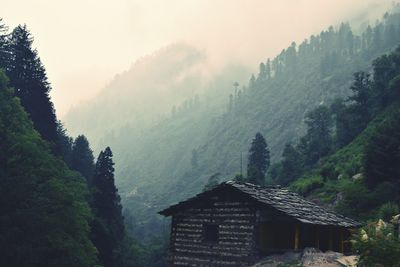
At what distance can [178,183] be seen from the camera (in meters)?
176

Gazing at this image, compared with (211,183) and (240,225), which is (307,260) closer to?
(240,225)

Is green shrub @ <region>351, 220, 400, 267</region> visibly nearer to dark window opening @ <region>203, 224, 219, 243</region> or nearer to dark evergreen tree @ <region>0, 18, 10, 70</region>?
dark window opening @ <region>203, 224, 219, 243</region>

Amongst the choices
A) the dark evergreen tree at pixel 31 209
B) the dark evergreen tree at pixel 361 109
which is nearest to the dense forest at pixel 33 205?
the dark evergreen tree at pixel 31 209

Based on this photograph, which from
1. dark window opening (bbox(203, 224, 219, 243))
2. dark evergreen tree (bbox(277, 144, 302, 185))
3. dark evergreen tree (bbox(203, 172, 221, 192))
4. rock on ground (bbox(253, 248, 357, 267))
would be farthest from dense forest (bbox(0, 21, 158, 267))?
dark evergreen tree (bbox(277, 144, 302, 185))

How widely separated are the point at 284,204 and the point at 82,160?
5213 centimetres

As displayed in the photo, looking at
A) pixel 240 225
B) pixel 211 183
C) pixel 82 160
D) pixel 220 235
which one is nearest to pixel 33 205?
pixel 220 235

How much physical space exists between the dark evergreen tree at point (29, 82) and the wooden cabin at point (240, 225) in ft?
89.8

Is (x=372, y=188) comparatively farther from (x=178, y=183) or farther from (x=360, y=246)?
(x=178, y=183)

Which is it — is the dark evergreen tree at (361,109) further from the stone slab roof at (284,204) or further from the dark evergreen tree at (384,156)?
the stone slab roof at (284,204)

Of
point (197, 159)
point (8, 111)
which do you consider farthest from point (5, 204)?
point (197, 159)

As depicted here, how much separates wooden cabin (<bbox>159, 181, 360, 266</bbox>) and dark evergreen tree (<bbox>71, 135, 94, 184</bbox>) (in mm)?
43963

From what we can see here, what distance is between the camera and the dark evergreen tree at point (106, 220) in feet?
181

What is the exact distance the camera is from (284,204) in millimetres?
30688

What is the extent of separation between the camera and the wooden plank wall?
29.6 meters
